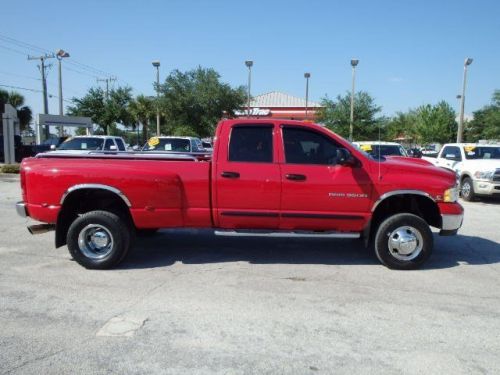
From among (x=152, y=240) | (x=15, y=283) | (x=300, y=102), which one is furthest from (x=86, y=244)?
(x=300, y=102)

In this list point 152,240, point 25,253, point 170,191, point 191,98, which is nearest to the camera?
point 170,191

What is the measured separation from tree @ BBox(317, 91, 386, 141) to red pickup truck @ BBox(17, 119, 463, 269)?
24.6 metres

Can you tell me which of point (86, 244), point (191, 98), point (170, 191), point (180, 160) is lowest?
point (86, 244)

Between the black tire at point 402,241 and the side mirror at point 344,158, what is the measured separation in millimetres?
930

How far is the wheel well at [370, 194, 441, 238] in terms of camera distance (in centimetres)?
611

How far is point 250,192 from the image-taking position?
577 cm

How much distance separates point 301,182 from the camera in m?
5.74

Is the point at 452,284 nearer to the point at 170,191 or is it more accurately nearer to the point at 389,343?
the point at 389,343

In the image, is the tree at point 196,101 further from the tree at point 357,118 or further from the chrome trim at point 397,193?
the chrome trim at point 397,193

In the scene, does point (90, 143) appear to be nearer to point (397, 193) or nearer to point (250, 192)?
point (250, 192)

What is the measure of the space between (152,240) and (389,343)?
4.62 metres

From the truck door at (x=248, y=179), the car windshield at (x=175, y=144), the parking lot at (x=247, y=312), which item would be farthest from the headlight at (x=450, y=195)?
the car windshield at (x=175, y=144)

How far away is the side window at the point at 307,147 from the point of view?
5.86 m

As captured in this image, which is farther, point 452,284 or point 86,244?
point 86,244
